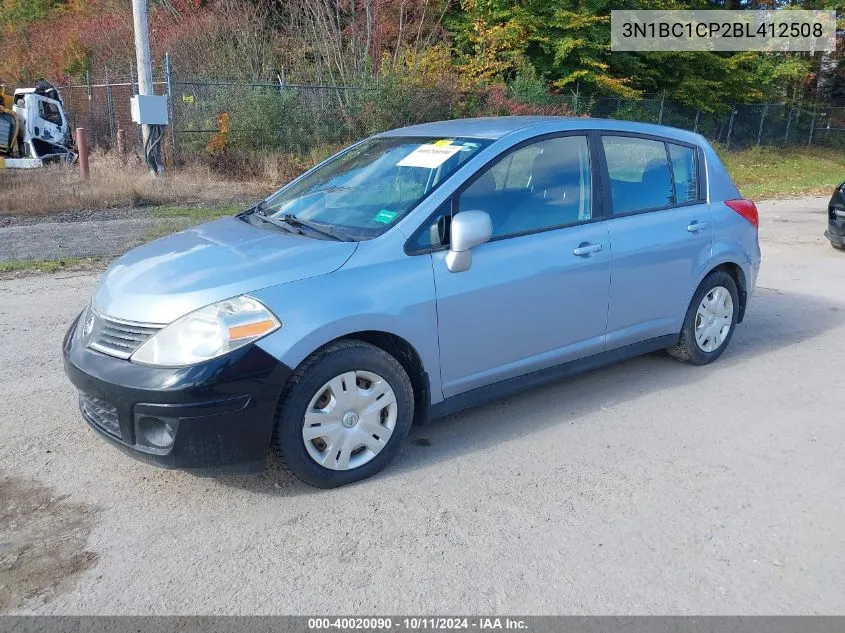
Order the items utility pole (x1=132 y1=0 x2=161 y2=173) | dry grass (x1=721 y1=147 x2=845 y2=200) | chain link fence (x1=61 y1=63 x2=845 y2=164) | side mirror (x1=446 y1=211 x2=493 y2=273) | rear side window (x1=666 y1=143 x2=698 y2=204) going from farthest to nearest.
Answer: dry grass (x1=721 y1=147 x2=845 y2=200) < chain link fence (x1=61 y1=63 x2=845 y2=164) < utility pole (x1=132 y1=0 x2=161 y2=173) < rear side window (x1=666 y1=143 x2=698 y2=204) < side mirror (x1=446 y1=211 x2=493 y2=273)

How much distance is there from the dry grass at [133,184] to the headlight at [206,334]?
10198 millimetres

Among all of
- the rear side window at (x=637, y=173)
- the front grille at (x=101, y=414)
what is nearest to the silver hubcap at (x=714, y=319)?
the rear side window at (x=637, y=173)

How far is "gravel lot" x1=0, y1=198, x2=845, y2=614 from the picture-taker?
295 cm

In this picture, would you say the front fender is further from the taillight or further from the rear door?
the taillight

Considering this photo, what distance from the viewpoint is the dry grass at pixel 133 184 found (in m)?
12.6

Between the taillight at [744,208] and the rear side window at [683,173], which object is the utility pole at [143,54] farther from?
the taillight at [744,208]

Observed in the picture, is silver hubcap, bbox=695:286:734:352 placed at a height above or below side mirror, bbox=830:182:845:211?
below

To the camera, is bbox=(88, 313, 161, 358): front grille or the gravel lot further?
bbox=(88, 313, 161, 358): front grille

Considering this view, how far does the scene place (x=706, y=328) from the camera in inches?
218

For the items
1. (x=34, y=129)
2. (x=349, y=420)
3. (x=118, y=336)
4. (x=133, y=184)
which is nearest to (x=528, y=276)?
(x=349, y=420)

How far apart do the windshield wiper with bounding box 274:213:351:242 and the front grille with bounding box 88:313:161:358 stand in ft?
3.45

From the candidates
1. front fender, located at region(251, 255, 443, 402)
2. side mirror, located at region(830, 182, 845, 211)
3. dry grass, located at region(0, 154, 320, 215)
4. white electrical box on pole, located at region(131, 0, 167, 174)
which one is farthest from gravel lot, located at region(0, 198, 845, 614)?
white electrical box on pole, located at region(131, 0, 167, 174)

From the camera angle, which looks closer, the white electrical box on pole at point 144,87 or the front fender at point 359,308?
the front fender at point 359,308

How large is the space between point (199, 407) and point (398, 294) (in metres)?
1.10
